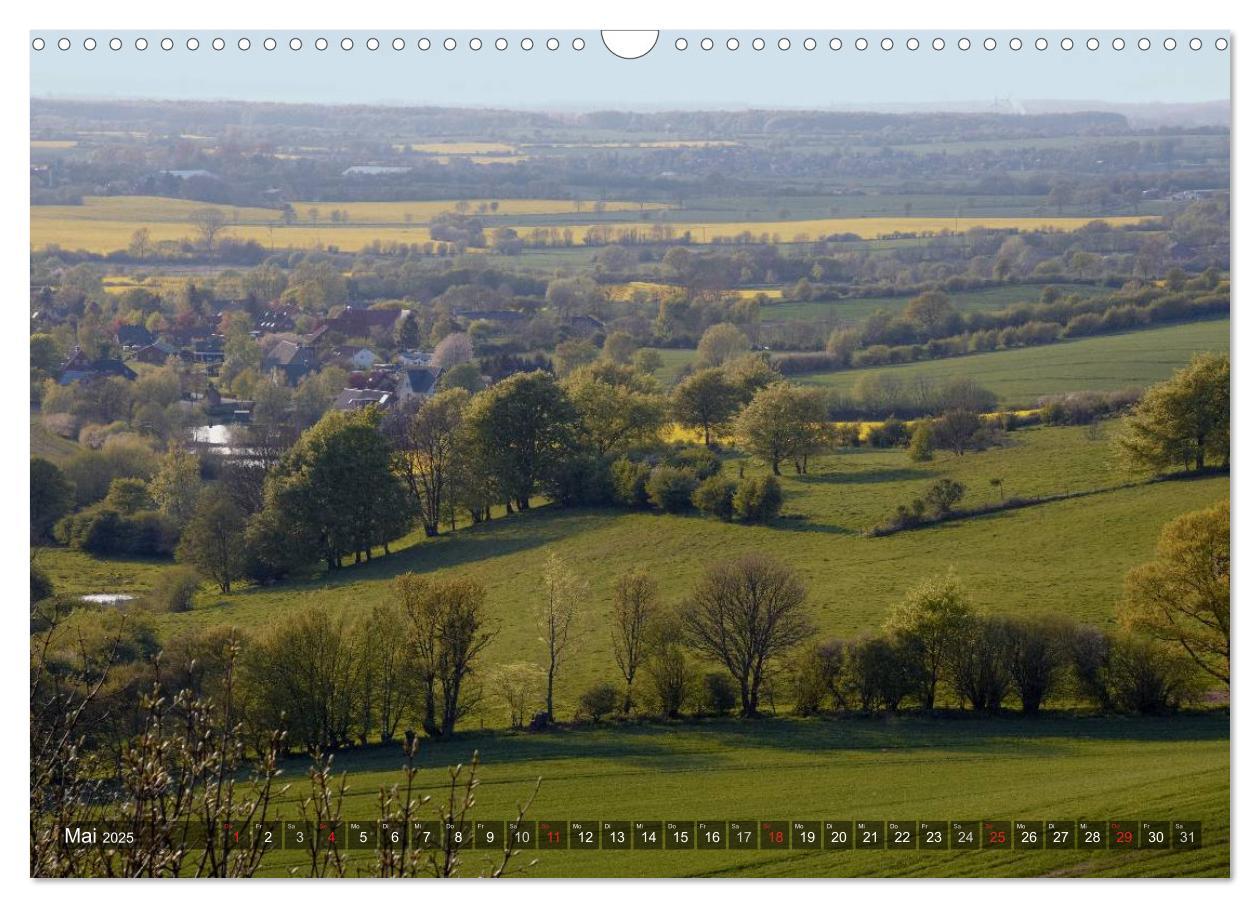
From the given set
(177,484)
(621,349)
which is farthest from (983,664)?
(621,349)

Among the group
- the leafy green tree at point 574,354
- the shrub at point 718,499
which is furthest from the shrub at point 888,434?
the leafy green tree at point 574,354

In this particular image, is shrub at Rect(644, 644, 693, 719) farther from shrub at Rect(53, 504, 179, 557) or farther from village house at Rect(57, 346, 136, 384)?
village house at Rect(57, 346, 136, 384)

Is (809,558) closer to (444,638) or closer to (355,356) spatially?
(444,638)

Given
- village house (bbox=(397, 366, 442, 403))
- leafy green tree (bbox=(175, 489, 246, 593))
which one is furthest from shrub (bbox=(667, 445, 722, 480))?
leafy green tree (bbox=(175, 489, 246, 593))

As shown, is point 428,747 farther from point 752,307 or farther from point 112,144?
point 752,307

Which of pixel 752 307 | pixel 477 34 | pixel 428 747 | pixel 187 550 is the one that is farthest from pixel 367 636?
pixel 752 307

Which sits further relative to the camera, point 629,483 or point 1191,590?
point 629,483

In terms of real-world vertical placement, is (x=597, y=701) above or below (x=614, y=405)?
below
